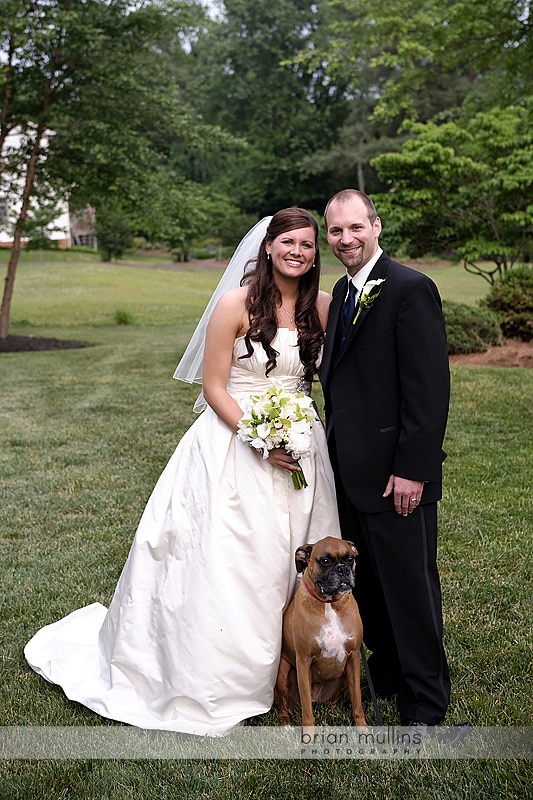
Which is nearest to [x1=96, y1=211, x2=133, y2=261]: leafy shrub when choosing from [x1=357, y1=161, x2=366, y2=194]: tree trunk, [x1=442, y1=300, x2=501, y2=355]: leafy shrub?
[x1=357, y1=161, x2=366, y2=194]: tree trunk

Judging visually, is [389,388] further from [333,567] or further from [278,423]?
[333,567]

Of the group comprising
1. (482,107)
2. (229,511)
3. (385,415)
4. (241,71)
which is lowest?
(229,511)

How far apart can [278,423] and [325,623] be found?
2.90 feet

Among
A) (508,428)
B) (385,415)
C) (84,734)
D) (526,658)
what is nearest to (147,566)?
(84,734)

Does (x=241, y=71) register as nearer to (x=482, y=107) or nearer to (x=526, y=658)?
(x=482, y=107)

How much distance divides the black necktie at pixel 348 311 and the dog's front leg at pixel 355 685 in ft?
4.61

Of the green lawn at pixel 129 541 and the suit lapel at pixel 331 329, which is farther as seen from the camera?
the suit lapel at pixel 331 329

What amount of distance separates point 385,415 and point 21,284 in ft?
108

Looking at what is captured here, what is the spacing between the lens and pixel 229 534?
11.7ft

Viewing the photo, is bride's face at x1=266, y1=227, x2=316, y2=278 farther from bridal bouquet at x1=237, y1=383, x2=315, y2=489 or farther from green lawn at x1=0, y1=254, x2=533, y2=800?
green lawn at x1=0, y1=254, x2=533, y2=800

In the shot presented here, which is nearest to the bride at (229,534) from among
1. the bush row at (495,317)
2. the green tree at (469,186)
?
the bush row at (495,317)

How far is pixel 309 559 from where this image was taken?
10.8 feet

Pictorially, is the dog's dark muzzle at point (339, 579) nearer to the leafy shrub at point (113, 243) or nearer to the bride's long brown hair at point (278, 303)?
the bride's long brown hair at point (278, 303)

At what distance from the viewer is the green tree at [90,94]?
16.0 meters
